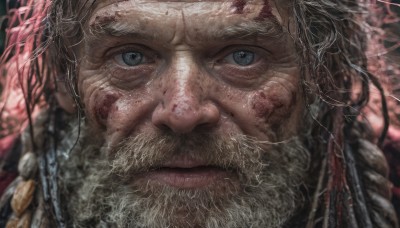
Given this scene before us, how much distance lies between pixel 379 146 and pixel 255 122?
0.77 meters

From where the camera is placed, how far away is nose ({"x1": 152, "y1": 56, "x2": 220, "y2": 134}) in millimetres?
1872

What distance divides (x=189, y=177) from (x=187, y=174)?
15mm

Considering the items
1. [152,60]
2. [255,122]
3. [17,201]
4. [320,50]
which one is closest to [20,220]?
[17,201]

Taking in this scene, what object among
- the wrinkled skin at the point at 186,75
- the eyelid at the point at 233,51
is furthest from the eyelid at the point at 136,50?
the eyelid at the point at 233,51

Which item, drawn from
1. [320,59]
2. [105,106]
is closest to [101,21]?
[105,106]

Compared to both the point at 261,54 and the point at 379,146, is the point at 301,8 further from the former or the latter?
the point at 379,146

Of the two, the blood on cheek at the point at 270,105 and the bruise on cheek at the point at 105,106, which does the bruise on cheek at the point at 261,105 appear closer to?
the blood on cheek at the point at 270,105

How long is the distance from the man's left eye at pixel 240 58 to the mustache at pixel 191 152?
277 mm

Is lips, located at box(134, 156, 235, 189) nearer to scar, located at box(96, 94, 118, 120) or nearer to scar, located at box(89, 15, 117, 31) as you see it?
scar, located at box(96, 94, 118, 120)

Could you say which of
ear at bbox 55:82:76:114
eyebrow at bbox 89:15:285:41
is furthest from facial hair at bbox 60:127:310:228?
eyebrow at bbox 89:15:285:41

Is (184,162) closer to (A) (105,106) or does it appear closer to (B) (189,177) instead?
(B) (189,177)

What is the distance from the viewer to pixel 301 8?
6.77 ft

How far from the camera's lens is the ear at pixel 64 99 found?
2457 mm

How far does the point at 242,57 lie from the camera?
6.81 ft
